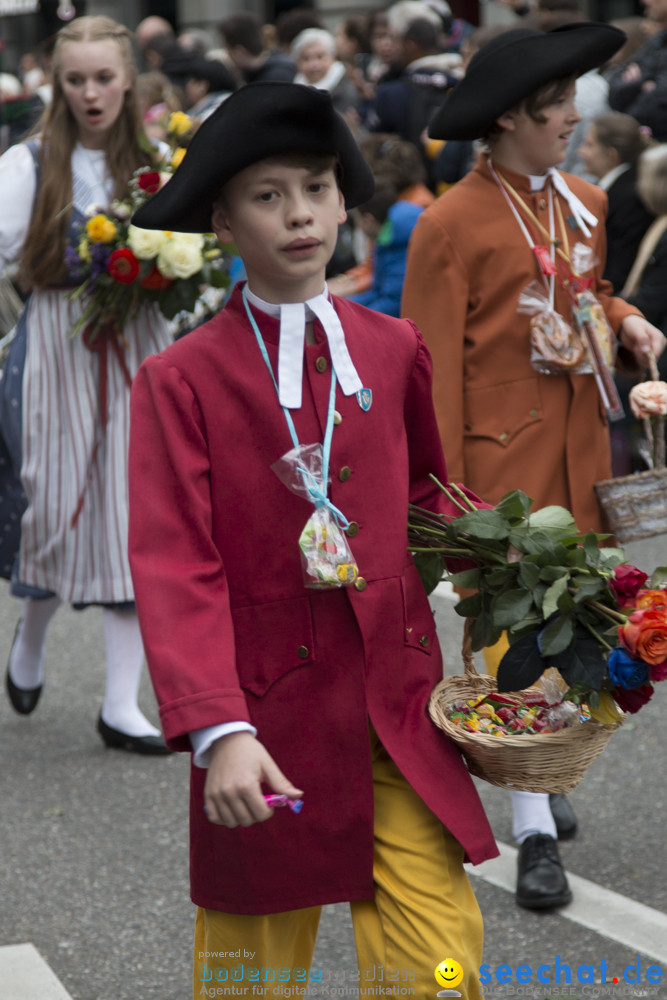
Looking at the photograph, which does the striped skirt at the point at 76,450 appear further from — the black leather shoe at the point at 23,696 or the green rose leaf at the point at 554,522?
the green rose leaf at the point at 554,522

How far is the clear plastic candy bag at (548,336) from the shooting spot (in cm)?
377

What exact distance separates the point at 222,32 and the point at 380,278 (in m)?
4.28

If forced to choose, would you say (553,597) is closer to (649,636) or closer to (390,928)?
(649,636)

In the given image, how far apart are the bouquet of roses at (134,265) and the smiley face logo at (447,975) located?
2.82m

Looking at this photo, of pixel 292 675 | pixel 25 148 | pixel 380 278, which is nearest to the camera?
pixel 292 675

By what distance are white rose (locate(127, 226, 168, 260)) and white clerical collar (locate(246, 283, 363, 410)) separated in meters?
2.13

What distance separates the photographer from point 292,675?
2.50 metres

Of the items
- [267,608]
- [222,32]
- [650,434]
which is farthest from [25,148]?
[222,32]

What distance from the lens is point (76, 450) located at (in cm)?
499

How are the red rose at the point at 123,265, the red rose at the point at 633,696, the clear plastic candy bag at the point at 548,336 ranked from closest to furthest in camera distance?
1. the red rose at the point at 633,696
2. the clear plastic candy bag at the point at 548,336
3. the red rose at the point at 123,265

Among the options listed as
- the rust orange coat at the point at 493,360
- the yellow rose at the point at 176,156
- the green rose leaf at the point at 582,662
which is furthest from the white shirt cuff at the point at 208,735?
the yellow rose at the point at 176,156

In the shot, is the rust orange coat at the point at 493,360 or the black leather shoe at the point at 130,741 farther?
the black leather shoe at the point at 130,741

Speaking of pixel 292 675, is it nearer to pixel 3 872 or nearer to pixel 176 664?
pixel 176 664

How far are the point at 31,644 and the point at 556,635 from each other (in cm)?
327
